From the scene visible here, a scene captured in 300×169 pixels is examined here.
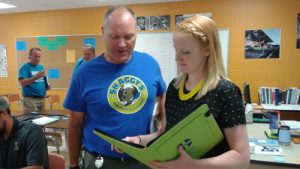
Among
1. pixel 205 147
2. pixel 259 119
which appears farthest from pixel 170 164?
pixel 259 119

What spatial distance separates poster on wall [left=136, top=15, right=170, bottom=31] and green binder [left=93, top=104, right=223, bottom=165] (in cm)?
448

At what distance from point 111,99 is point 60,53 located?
4986 mm

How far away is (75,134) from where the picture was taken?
142 centimetres

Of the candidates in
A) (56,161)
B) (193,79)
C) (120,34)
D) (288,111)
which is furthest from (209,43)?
(288,111)

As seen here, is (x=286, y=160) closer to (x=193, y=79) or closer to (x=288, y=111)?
(x=193, y=79)

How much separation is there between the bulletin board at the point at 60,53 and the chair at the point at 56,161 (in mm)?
3981

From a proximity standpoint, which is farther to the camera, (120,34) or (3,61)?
(3,61)

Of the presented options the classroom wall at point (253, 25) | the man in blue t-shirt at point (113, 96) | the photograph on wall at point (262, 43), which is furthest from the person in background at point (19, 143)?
the photograph on wall at point (262, 43)

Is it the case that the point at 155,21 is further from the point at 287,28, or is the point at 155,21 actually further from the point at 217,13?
the point at 287,28

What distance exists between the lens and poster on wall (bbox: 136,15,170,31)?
5.21 metres

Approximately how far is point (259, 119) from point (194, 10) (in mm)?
2678

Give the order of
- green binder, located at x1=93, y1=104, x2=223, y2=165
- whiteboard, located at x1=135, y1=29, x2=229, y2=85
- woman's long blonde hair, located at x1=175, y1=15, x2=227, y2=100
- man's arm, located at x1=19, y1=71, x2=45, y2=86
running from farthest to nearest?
1. whiteboard, located at x1=135, y1=29, x2=229, y2=85
2. man's arm, located at x1=19, y1=71, x2=45, y2=86
3. woman's long blonde hair, located at x1=175, y1=15, x2=227, y2=100
4. green binder, located at x1=93, y1=104, x2=223, y2=165

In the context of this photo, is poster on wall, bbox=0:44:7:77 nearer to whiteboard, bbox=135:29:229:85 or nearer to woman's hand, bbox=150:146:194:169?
whiteboard, bbox=135:29:229:85

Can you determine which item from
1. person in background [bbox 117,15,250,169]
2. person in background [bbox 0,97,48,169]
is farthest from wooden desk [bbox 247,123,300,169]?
person in background [bbox 0,97,48,169]
